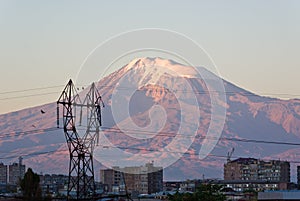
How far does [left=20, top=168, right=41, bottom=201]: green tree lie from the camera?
84.0 meters

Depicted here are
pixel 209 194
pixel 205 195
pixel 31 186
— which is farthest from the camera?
pixel 31 186

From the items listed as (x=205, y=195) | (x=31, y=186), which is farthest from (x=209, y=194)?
(x=31, y=186)

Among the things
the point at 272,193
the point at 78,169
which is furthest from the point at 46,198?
the point at 272,193

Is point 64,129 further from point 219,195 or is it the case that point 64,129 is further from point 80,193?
point 219,195

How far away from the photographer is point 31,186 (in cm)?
8419

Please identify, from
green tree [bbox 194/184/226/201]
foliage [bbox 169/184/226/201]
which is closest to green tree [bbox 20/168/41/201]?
foliage [bbox 169/184/226/201]

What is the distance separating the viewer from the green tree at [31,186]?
8400 cm

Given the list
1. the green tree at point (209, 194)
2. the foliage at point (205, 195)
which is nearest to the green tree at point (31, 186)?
the foliage at point (205, 195)

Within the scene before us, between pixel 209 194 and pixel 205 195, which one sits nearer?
pixel 205 195

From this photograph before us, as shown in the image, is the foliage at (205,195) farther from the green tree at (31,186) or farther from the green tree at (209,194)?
the green tree at (31,186)

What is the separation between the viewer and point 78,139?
2913 inches

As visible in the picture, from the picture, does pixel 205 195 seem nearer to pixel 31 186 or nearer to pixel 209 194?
pixel 209 194

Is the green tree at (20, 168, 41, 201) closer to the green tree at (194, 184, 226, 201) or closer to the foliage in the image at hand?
the foliage

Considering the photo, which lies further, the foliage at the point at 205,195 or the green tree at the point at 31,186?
the green tree at the point at 31,186
